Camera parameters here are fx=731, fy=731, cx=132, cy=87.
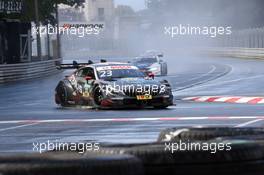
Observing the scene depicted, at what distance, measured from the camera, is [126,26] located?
303 ft

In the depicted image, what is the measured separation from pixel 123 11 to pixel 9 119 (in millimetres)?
119575

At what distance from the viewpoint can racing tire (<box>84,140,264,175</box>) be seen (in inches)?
220

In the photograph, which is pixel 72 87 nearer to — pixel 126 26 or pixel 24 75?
pixel 24 75

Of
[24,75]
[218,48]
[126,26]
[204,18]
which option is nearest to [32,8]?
[24,75]

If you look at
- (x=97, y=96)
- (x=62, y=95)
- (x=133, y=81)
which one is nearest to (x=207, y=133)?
(x=133, y=81)

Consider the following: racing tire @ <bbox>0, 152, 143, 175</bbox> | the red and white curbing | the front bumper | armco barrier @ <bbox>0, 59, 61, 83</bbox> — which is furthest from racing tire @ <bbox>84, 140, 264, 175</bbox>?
armco barrier @ <bbox>0, 59, 61, 83</bbox>

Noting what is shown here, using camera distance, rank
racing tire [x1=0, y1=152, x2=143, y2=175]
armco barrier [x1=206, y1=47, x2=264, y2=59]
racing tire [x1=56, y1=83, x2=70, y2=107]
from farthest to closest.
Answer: armco barrier [x1=206, y1=47, x2=264, y2=59] < racing tire [x1=56, y1=83, x2=70, y2=107] < racing tire [x1=0, y1=152, x2=143, y2=175]

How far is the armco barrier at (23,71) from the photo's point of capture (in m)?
41.9

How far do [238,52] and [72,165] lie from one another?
2480 inches

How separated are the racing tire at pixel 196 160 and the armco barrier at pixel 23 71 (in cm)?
3626

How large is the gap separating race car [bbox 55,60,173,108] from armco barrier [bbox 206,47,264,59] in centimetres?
4150

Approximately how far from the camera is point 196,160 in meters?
5.63

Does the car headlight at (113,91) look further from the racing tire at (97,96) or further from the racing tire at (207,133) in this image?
the racing tire at (207,133)

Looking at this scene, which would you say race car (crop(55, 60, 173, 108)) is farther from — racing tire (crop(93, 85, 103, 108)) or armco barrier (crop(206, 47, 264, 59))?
armco barrier (crop(206, 47, 264, 59))
